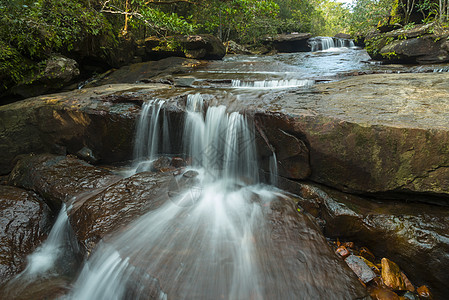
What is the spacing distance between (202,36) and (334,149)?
1046 centimetres

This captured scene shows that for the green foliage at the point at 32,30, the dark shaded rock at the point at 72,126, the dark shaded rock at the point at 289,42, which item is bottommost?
the dark shaded rock at the point at 72,126

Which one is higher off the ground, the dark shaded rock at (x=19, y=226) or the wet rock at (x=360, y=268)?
the dark shaded rock at (x=19, y=226)

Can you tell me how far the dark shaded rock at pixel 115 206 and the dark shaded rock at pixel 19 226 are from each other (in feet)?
2.50

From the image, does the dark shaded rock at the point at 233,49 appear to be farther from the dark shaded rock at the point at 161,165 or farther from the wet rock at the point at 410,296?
the wet rock at the point at 410,296

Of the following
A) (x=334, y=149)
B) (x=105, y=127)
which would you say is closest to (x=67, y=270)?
(x=105, y=127)

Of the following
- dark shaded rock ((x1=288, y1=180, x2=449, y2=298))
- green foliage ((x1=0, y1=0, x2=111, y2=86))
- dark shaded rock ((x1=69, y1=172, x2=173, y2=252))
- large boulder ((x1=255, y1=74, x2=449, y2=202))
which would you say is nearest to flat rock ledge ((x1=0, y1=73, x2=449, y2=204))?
large boulder ((x1=255, y1=74, x2=449, y2=202))

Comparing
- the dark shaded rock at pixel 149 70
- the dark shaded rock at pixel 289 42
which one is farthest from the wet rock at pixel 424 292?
the dark shaded rock at pixel 289 42

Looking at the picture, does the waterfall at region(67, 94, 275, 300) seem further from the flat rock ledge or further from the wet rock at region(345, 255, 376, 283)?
the wet rock at region(345, 255, 376, 283)

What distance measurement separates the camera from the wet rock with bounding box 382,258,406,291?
2.33m

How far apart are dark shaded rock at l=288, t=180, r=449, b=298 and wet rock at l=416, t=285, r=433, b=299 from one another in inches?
2.2

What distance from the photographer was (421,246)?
7.90ft

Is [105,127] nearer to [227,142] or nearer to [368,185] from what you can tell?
[227,142]

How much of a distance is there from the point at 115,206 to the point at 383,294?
3.40 m

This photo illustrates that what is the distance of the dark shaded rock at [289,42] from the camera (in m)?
18.8
